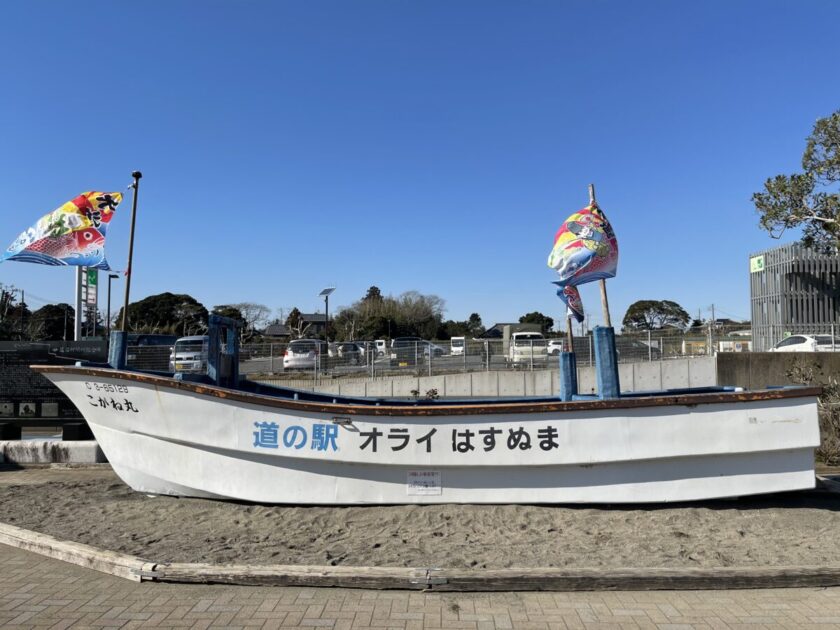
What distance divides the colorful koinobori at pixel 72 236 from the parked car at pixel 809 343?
60.9ft

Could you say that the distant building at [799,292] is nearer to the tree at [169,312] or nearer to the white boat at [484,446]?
the white boat at [484,446]

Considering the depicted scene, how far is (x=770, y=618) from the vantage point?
3334 millimetres

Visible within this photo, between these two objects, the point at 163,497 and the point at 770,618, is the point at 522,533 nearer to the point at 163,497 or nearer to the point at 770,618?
the point at 770,618

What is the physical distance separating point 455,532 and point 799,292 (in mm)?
22363

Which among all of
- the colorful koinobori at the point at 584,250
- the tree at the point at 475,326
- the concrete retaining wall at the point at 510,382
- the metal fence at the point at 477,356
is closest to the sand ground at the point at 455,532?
the colorful koinobori at the point at 584,250

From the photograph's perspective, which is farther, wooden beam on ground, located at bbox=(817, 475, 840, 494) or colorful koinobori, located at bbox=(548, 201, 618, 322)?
wooden beam on ground, located at bbox=(817, 475, 840, 494)

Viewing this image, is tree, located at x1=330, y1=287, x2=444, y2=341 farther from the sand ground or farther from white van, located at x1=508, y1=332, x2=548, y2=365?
the sand ground

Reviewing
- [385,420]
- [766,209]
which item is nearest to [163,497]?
[385,420]

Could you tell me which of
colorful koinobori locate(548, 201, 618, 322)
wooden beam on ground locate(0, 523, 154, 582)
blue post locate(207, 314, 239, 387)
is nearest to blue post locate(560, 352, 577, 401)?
colorful koinobori locate(548, 201, 618, 322)

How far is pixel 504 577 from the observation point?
372 centimetres

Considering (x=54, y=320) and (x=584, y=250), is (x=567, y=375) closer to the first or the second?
(x=584, y=250)

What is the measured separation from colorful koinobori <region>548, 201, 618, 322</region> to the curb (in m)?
2.61

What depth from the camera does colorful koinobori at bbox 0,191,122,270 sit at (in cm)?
625

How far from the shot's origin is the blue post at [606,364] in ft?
17.0
